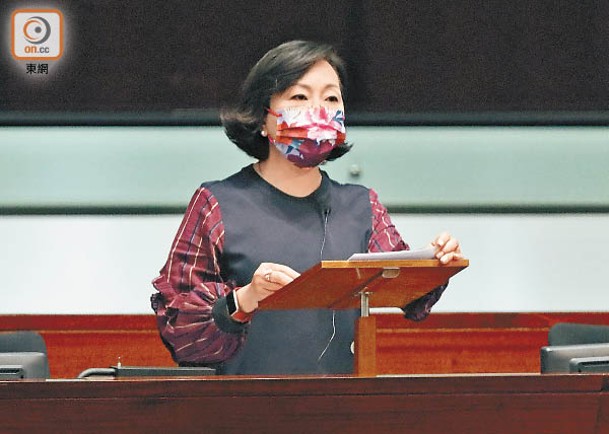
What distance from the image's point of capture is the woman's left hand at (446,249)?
174 centimetres

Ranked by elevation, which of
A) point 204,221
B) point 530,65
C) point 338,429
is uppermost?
point 530,65

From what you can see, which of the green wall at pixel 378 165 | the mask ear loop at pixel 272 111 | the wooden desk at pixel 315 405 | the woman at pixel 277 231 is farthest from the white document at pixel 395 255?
the green wall at pixel 378 165

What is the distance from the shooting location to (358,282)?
1775 millimetres

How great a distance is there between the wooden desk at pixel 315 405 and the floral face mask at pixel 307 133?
2.64 feet

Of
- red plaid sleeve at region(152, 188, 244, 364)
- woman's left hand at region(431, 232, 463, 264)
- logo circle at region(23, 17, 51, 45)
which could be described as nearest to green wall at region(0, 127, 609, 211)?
logo circle at region(23, 17, 51, 45)

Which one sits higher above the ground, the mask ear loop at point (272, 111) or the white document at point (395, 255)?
the mask ear loop at point (272, 111)

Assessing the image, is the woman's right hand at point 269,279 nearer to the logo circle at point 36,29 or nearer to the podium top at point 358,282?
the podium top at point 358,282

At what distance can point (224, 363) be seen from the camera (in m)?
2.26

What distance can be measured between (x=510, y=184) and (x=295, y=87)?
1854 millimetres

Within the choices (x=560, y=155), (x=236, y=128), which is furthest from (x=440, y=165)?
(x=236, y=128)

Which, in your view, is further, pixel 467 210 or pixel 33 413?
pixel 467 210

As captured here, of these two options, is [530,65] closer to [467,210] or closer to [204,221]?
[467,210]

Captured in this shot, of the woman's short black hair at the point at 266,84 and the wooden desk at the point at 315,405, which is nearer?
the wooden desk at the point at 315,405

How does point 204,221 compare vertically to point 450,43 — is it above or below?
below
